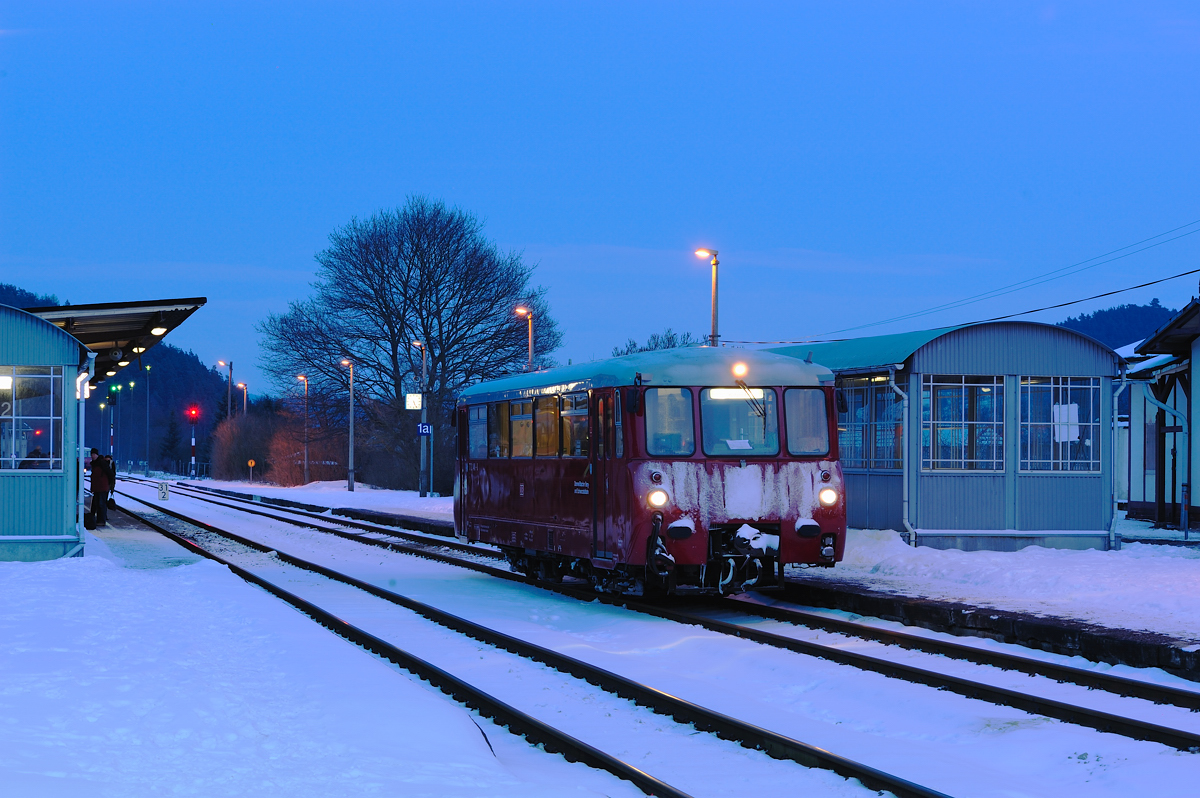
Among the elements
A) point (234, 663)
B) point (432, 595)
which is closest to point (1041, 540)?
point (432, 595)

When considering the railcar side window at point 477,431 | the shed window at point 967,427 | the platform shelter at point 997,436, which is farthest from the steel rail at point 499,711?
the shed window at point 967,427

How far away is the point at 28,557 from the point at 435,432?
3753cm

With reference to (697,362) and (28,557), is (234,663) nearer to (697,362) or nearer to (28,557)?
(697,362)

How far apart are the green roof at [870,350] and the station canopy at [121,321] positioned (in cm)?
1020

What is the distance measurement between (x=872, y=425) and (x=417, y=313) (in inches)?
1372

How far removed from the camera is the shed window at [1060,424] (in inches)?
824

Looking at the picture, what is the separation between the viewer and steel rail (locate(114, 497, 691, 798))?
7.08 metres

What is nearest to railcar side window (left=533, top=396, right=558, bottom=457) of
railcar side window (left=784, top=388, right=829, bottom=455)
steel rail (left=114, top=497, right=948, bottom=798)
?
steel rail (left=114, top=497, right=948, bottom=798)

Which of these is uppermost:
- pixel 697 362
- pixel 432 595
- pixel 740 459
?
pixel 697 362

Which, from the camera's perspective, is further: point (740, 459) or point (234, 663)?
point (740, 459)

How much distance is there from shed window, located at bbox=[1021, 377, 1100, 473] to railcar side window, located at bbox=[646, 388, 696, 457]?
361 inches

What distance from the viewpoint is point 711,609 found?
15.1m

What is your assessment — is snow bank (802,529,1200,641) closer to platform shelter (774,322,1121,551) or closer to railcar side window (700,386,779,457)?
platform shelter (774,322,1121,551)

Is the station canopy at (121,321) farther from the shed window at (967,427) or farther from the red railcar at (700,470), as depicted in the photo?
the shed window at (967,427)
